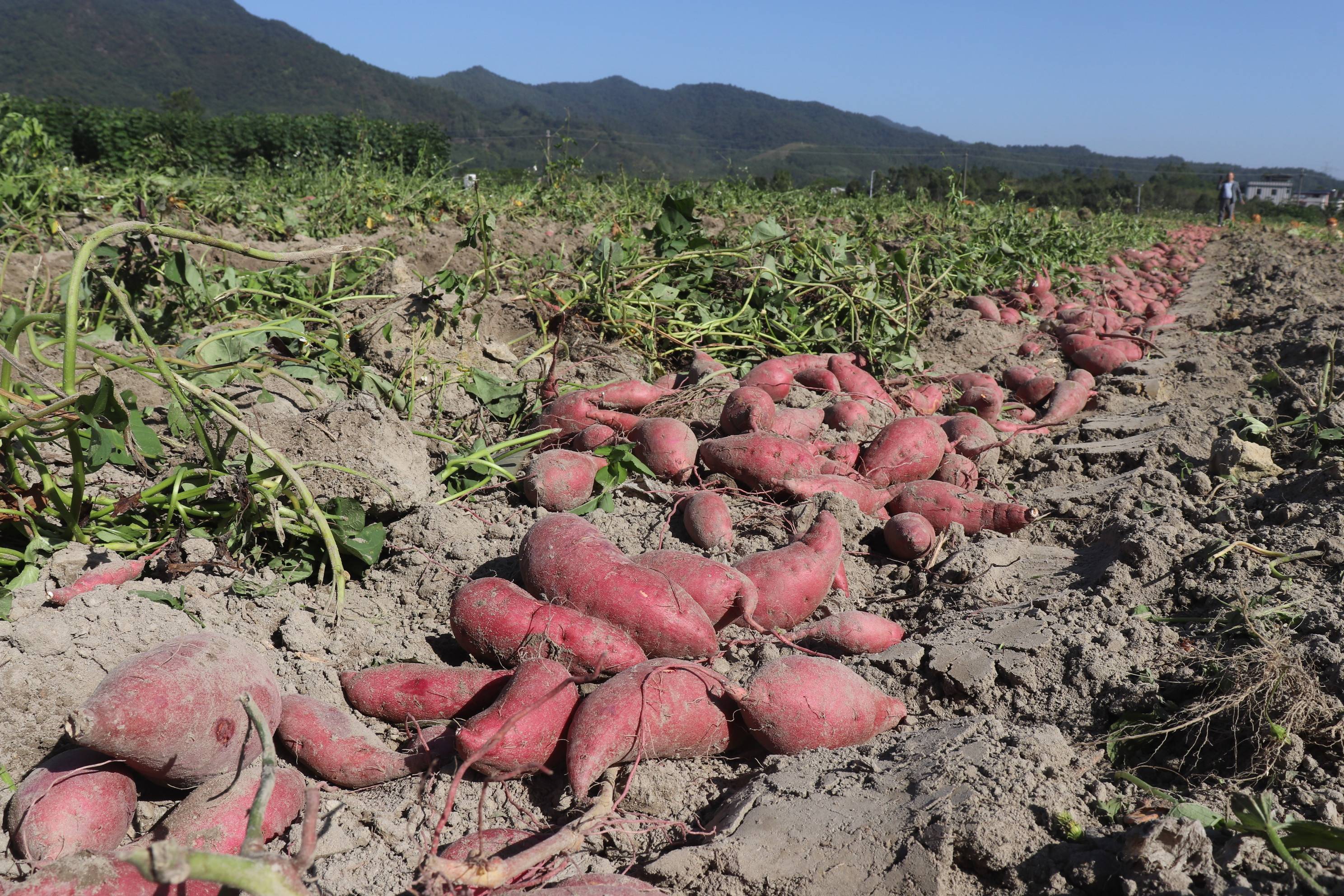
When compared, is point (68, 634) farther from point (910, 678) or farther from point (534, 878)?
point (910, 678)

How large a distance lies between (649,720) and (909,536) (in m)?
1.21

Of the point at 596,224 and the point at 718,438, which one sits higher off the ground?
the point at 596,224

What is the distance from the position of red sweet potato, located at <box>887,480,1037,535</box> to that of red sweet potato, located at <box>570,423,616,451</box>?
1016 mm

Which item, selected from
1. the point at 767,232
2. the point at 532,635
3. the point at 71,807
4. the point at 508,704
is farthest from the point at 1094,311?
the point at 71,807

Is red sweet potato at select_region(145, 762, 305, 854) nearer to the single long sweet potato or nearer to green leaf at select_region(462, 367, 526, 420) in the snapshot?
the single long sweet potato

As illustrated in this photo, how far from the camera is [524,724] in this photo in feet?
5.09

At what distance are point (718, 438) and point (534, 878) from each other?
1842 mm

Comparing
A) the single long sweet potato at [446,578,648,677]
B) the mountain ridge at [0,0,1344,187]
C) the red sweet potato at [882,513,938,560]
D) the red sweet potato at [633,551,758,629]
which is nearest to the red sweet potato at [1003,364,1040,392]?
the red sweet potato at [882,513,938,560]

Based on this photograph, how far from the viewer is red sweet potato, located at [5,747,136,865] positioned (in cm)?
127

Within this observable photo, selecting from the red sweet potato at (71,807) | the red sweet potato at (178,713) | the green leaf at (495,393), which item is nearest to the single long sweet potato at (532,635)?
the red sweet potato at (178,713)

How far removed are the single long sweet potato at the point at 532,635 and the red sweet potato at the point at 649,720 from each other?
8 centimetres

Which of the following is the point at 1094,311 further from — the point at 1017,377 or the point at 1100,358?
the point at 1017,377

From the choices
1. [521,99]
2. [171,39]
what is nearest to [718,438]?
[171,39]

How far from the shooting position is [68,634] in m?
1.53
